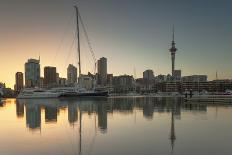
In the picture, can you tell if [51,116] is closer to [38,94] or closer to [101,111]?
[101,111]

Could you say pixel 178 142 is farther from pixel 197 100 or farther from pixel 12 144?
pixel 197 100

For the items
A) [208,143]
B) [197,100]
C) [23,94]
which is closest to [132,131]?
[208,143]

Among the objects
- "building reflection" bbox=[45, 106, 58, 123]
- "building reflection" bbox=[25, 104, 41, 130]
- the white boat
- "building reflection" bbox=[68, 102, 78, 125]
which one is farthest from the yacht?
"building reflection" bbox=[25, 104, 41, 130]

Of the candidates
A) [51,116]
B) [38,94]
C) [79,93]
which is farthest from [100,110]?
[38,94]

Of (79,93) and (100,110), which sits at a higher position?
(79,93)

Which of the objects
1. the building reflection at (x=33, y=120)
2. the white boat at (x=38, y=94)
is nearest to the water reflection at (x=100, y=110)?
the building reflection at (x=33, y=120)

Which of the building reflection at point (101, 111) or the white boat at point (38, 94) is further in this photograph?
the white boat at point (38, 94)

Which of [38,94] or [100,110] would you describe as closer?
[100,110]

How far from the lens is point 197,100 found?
3364 inches

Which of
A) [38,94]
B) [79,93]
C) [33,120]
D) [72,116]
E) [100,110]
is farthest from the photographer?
[38,94]

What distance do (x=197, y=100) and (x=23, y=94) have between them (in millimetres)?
114811

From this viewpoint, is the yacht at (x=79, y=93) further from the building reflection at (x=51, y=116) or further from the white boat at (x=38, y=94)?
the building reflection at (x=51, y=116)

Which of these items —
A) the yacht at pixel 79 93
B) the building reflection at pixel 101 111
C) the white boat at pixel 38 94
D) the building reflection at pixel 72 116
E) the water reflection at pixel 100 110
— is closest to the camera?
the building reflection at pixel 101 111

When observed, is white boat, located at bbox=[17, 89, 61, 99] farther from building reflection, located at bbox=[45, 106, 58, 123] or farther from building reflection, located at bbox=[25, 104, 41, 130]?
building reflection, located at bbox=[25, 104, 41, 130]
